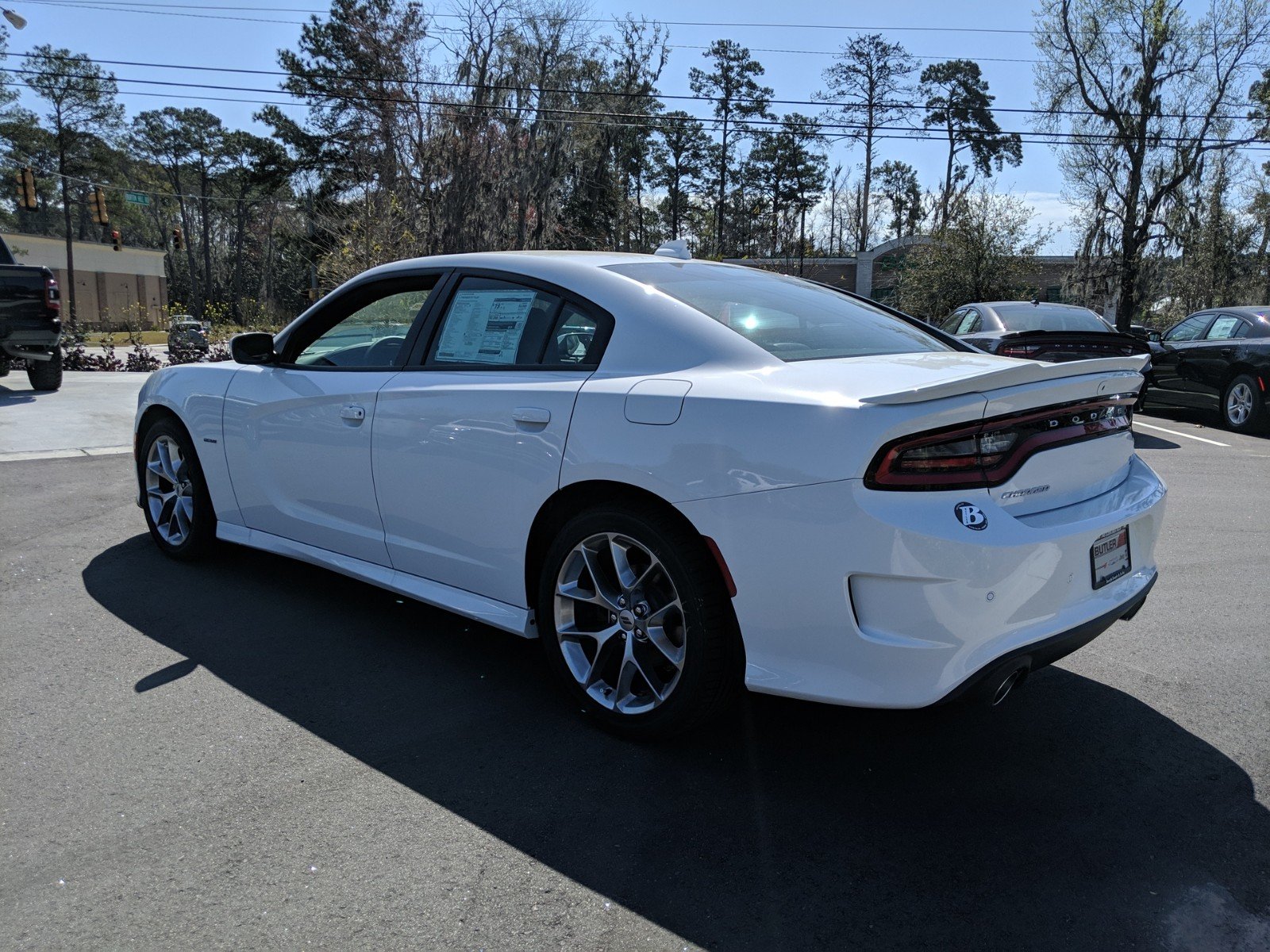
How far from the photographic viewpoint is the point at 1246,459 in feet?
31.3

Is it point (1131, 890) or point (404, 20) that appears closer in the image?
point (1131, 890)

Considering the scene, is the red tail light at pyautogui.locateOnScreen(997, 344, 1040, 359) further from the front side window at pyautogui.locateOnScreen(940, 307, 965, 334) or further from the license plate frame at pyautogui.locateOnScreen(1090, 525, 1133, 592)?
the license plate frame at pyautogui.locateOnScreen(1090, 525, 1133, 592)

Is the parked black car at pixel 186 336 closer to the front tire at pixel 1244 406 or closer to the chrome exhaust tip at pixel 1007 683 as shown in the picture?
the front tire at pixel 1244 406

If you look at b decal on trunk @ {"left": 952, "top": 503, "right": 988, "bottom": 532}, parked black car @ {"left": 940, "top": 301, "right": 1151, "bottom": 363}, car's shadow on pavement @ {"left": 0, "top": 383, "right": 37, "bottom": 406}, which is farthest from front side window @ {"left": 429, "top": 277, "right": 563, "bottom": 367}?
car's shadow on pavement @ {"left": 0, "top": 383, "right": 37, "bottom": 406}

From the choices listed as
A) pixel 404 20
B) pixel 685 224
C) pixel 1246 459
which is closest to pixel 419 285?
pixel 1246 459

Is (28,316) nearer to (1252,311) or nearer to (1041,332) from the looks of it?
(1041,332)

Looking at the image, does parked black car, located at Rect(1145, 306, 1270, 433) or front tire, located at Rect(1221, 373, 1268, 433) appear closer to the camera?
front tire, located at Rect(1221, 373, 1268, 433)

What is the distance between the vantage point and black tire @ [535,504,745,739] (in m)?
2.86

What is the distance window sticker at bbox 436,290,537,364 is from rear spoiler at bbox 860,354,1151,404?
1.47 metres

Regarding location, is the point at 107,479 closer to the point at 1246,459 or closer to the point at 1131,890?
the point at 1131,890

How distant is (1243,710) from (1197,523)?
336 centimetres

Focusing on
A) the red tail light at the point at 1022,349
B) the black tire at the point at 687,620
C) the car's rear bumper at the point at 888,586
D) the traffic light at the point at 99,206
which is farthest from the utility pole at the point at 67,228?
the car's rear bumper at the point at 888,586

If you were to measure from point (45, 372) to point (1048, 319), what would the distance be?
38.9 ft

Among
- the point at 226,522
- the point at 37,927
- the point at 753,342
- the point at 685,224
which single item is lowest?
the point at 37,927
